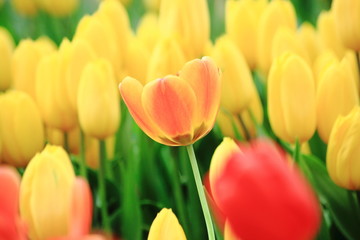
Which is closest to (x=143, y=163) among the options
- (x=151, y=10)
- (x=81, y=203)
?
(x=81, y=203)

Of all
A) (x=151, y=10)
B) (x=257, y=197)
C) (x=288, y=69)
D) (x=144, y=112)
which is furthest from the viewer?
(x=151, y=10)

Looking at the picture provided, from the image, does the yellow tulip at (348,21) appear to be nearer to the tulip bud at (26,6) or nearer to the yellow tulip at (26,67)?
the yellow tulip at (26,67)

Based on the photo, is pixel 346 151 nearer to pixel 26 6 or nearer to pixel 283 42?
pixel 283 42

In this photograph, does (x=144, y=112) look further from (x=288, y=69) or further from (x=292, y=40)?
(x=292, y=40)

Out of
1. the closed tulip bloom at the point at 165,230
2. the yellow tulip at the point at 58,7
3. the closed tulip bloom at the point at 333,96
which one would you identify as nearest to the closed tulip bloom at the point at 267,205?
the closed tulip bloom at the point at 165,230

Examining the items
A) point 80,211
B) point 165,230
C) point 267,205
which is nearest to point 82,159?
point 165,230
